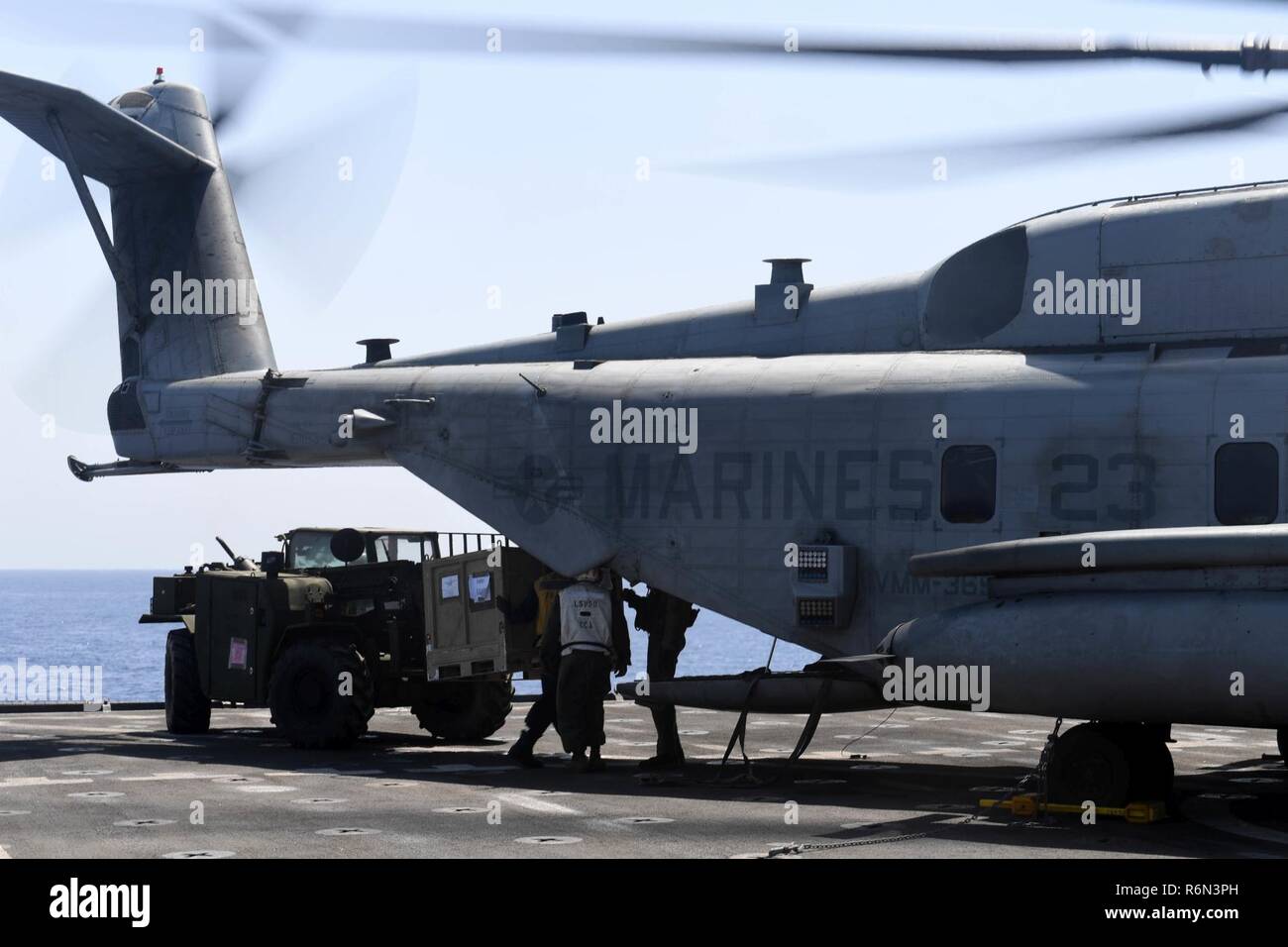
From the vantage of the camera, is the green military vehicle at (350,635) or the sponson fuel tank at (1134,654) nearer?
the sponson fuel tank at (1134,654)

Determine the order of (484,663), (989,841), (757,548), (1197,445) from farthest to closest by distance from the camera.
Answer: (484,663), (757,548), (1197,445), (989,841)

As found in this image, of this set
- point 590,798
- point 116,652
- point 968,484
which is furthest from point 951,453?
point 116,652

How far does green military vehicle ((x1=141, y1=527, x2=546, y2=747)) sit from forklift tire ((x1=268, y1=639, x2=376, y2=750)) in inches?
0.4

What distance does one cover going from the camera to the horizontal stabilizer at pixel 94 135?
58.5ft

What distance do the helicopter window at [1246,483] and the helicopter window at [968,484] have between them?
1790mm

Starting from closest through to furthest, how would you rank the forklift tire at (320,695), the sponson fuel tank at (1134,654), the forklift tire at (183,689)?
1. the sponson fuel tank at (1134,654)
2. the forklift tire at (320,695)
3. the forklift tire at (183,689)

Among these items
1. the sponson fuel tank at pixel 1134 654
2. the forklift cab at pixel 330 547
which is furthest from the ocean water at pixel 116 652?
the sponson fuel tank at pixel 1134 654

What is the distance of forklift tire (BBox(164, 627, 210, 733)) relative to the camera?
18.0 meters

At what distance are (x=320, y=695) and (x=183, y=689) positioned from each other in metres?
2.69

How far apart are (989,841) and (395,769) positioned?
6.22m

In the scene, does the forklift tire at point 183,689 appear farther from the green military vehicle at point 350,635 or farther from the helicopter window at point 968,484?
the helicopter window at point 968,484
